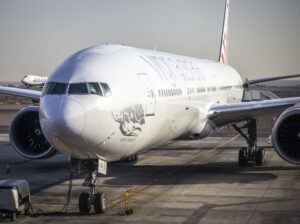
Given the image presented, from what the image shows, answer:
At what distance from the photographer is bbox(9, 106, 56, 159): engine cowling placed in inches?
792

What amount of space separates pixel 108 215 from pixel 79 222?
1055 mm

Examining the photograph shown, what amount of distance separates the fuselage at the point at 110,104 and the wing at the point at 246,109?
3.36m

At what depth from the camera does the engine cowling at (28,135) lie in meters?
20.1

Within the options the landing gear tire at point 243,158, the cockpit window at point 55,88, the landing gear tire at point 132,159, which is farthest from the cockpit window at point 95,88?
the landing gear tire at point 243,158

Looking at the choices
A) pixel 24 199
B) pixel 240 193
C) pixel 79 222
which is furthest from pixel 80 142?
pixel 240 193

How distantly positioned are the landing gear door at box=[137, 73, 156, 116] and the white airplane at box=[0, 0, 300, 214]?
0.10 feet

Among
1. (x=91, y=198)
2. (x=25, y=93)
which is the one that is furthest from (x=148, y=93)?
(x=25, y=93)

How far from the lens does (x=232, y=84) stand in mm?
31641

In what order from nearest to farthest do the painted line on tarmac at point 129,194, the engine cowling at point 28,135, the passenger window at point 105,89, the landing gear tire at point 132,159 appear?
the passenger window at point 105,89 → the painted line on tarmac at point 129,194 → the engine cowling at point 28,135 → the landing gear tire at point 132,159

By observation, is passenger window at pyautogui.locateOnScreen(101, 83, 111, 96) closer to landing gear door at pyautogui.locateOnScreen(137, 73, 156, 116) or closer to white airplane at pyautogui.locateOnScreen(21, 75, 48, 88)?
landing gear door at pyautogui.locateOnScreen(137, 73, 156, 116)

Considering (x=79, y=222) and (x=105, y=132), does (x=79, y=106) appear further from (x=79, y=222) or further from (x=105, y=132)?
(x=79, y=222)

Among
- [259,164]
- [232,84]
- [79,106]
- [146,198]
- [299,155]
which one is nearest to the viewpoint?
[79,106]

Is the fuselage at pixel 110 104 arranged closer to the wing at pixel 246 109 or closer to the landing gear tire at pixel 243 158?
the wing at pixel 246 109

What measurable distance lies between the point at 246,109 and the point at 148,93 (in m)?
7.41
